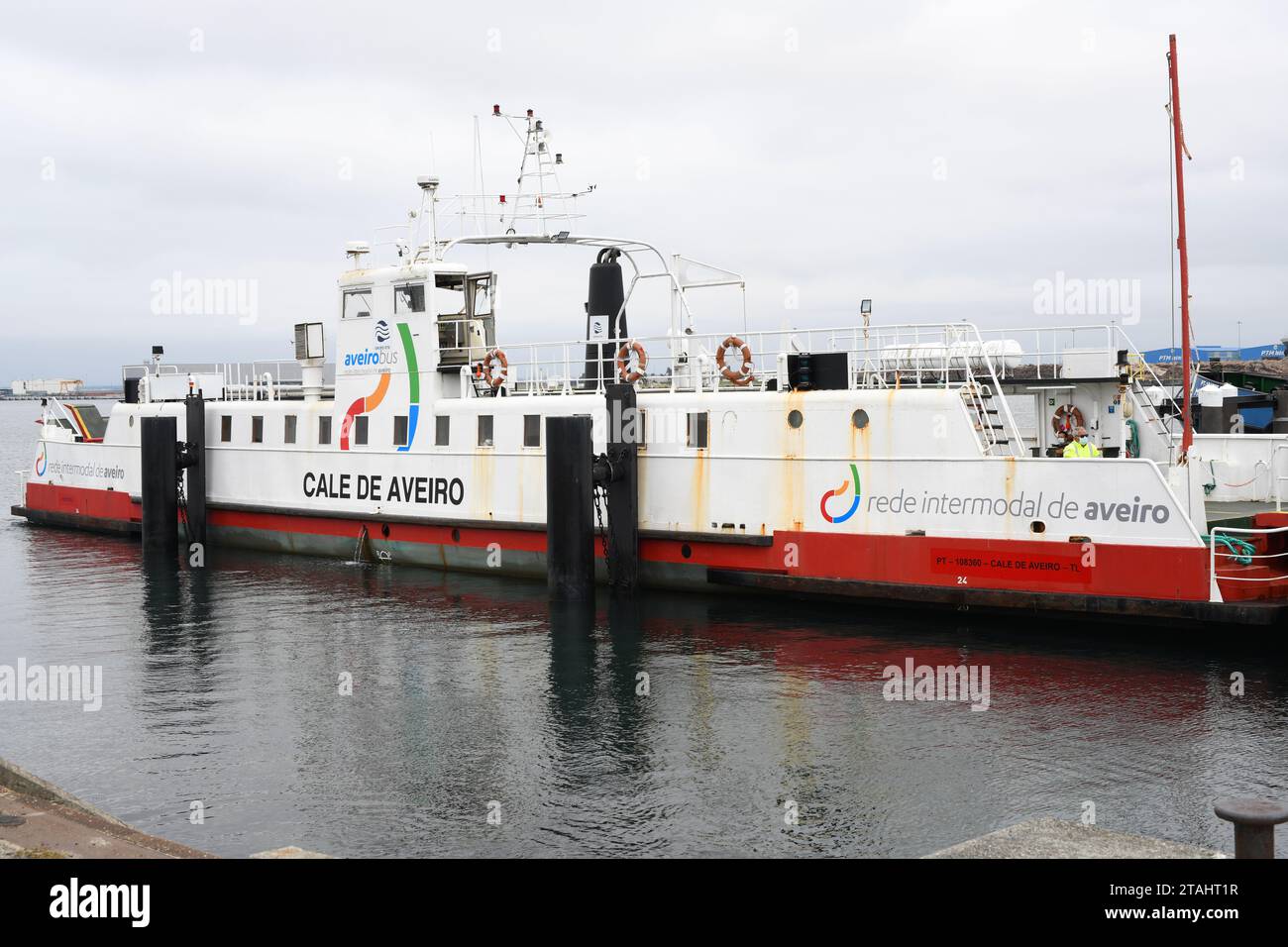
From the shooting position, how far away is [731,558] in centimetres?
A: 2153

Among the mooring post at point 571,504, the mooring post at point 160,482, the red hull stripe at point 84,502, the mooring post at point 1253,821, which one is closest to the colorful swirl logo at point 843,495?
the mooring post at point 571,504

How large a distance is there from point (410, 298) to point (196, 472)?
26.8 ft

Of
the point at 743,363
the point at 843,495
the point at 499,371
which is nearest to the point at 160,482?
the point at 499,371

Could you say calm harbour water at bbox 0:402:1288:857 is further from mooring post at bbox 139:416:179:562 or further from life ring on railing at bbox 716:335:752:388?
mooring post at bbox 139:416:179:562

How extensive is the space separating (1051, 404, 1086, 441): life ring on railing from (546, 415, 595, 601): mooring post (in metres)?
8.09

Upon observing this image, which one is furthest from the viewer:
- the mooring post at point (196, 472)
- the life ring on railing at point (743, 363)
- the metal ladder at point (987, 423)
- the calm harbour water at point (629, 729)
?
the mooring post at point (196, 472)

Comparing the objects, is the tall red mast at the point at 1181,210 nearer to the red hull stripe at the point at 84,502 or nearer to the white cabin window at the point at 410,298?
the white cabin window at the point at 410,298

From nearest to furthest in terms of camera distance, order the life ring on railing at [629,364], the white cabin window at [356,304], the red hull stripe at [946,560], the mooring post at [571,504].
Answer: the red hull stripe at [946,560] → the mooring post at [571,504] → the life ring on railing at [629,364] → the white cabin window at [356,304]

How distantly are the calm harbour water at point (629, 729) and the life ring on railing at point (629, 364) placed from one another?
4.24 metres

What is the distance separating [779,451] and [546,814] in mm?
10332

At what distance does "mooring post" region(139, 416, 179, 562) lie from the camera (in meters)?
29.0

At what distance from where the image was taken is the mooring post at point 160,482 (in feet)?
95.0

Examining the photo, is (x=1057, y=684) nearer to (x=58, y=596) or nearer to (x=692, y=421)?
(x=692, y=421)
